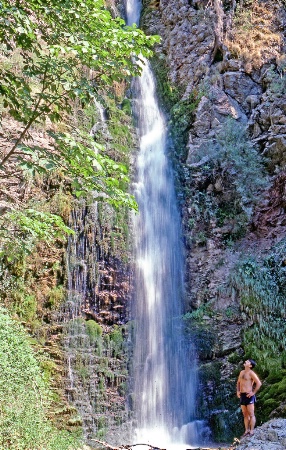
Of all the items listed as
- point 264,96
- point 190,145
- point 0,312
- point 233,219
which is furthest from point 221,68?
point 0,312

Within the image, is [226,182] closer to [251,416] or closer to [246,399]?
[246,399]

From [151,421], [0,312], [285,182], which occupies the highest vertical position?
[285,182]

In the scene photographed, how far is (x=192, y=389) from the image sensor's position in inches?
356

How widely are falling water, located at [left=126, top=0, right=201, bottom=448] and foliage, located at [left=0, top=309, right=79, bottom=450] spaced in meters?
2.38

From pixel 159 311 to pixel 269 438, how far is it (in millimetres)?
5429

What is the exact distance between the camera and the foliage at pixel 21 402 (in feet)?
17.5

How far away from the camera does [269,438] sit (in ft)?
16.7

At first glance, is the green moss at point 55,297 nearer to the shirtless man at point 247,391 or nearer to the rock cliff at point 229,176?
the rock cliff at point 229,176

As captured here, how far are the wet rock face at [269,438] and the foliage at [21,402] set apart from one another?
2848mm

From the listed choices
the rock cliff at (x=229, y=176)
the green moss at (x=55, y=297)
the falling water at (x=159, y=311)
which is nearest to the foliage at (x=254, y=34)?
the rock cliff at (x=229, y=176)

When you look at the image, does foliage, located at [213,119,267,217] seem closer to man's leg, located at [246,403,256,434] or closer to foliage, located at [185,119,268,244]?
foliage, located at [185,119,268,244]

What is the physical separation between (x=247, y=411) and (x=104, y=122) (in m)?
9.59

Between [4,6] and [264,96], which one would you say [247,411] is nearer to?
[4,6]

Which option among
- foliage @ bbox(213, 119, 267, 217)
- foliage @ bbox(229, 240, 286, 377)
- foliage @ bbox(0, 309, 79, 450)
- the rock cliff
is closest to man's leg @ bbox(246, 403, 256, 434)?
the rock cliff
